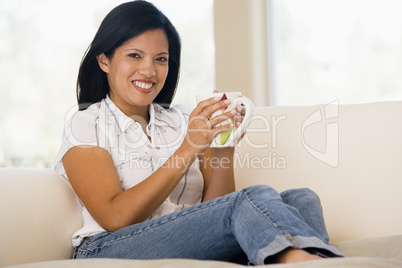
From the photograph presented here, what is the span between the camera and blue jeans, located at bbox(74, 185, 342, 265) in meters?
1.05

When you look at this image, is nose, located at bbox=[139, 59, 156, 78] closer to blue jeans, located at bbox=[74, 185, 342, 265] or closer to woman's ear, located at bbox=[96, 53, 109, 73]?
woman's ear, located at bbox=[96, 53, 109, 73]

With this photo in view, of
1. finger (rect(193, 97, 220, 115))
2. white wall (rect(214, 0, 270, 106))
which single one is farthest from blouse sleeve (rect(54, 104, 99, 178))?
white wall (rect(214, 0, 270, 106))

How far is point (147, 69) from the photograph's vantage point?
1.59 meters

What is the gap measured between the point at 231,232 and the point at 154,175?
280mm

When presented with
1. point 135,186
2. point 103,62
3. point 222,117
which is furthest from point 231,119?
point 103,62

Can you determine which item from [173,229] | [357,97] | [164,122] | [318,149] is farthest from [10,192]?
[357,97]

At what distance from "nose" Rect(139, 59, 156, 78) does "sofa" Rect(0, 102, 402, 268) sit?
385mm

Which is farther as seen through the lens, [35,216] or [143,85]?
[143,85]

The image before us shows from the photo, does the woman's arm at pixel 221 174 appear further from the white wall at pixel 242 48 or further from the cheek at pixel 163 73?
the white wall at pixel 242 48

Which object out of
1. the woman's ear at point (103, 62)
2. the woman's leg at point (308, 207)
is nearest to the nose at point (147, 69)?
the woman's ear at point (103, 62)

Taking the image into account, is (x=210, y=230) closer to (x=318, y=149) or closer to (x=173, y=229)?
(x=173, y=229)

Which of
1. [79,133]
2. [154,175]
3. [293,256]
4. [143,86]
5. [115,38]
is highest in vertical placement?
[115,38]

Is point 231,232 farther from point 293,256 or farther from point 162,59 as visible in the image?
point 162,59

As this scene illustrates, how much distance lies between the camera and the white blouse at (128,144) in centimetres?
149
